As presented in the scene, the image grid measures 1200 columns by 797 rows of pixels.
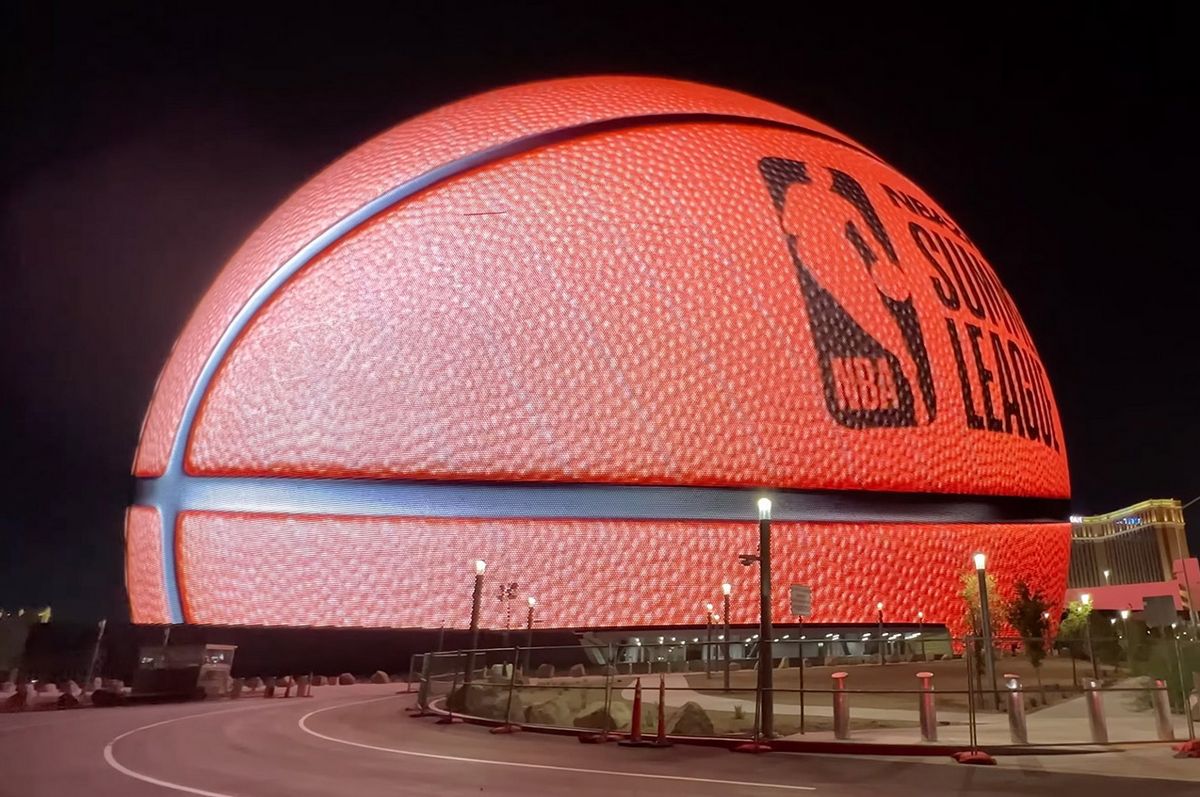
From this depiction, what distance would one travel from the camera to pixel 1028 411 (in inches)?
728

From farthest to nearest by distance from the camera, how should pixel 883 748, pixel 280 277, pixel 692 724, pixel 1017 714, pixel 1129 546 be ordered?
1. pixel 1129 546
2. pixel 280 277
3. pixel 692 724
4. pixel 1017 714
5. pixel 883 748

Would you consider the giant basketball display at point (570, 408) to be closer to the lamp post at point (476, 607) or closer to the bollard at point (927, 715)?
the lamp post at point (476, 607)

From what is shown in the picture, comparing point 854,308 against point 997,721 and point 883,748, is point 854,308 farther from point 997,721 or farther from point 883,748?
point 883,748

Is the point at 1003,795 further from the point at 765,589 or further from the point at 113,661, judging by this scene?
the point at 113,661

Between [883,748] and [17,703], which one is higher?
[883,748]

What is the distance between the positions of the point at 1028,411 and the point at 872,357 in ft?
19.1

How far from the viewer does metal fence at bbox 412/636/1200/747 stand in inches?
338

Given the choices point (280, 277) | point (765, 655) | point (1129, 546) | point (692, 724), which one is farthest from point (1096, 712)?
point (1129, 546)

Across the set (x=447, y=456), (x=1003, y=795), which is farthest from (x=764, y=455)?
(x=1003, y=795)

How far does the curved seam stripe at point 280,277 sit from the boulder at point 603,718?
9.38m

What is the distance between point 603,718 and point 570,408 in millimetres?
6184

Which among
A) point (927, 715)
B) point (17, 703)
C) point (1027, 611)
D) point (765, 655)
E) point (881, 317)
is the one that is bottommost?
point (17, 703)

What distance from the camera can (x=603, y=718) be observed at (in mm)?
9812

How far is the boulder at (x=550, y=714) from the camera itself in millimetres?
10383
